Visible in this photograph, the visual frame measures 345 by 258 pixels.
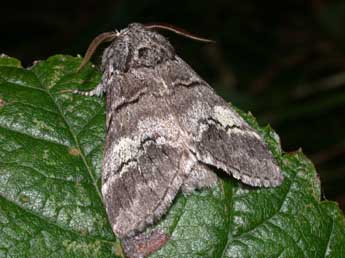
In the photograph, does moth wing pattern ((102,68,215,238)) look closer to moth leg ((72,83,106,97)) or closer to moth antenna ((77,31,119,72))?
moth leg ((72,83,106,97))

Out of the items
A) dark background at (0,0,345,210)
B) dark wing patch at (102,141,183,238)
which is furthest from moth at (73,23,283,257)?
dark background at (0,0,345,210)

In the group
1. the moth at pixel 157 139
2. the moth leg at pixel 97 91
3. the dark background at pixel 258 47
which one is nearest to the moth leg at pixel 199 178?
the moth at pixel 157 139

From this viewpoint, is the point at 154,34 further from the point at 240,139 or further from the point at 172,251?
the point at 172,251

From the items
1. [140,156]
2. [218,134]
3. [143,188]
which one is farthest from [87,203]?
[218,134]

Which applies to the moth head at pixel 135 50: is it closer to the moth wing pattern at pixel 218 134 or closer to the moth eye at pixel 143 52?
the moth eye at pixel 143 52

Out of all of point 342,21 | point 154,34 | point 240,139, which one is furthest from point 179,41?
point 240,139

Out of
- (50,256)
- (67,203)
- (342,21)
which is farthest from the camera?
(342,21)
